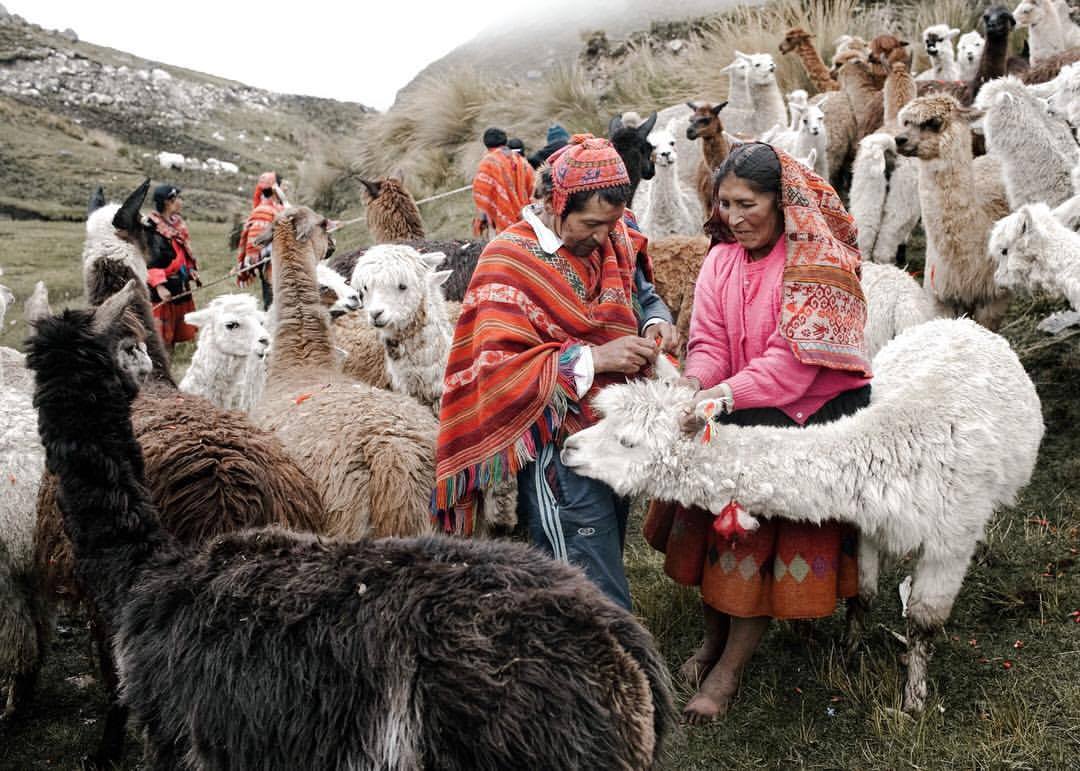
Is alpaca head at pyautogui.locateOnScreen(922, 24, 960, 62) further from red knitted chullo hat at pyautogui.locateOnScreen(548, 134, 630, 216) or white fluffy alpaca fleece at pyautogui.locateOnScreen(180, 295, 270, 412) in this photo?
red knitted chullo hat at pyautogui.locateOnScreen(548, 134, 630, 216)

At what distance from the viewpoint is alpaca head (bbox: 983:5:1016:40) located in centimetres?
745

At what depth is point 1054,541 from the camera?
367 cm

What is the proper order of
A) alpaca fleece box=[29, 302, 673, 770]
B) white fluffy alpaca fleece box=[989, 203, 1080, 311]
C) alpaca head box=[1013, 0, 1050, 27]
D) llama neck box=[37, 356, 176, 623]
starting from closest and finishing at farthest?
alpaca fleece box=[29, 302, 673, 770] → llama neck box=[37, 356, 176, 623] → white fluffy alpaca fleece box=[989, 203, 1080, 311] → alpaca head box=[1013, 0, 1050, 27]

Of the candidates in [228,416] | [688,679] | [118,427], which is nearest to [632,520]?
[688,679]

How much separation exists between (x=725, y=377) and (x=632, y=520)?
1895mm

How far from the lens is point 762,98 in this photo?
9195mm

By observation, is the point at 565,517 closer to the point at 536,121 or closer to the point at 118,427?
the point at 118,427

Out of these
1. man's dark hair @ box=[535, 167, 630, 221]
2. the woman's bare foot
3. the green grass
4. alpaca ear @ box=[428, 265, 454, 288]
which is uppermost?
man's dark hair @ box=[535, 167, 630, 221]

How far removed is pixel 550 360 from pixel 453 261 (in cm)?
421

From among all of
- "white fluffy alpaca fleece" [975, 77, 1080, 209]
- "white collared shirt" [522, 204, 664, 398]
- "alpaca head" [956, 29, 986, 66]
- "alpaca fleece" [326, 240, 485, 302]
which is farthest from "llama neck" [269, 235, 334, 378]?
"alpaca head" [956, 29, 986, 66]

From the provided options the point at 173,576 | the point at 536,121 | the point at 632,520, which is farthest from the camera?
the point at 536,121

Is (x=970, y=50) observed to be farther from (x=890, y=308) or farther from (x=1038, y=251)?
(x=1038, y=251)

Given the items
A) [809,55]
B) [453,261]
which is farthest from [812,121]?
[809,55]

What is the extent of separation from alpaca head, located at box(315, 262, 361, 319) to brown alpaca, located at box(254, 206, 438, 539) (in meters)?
0.39
